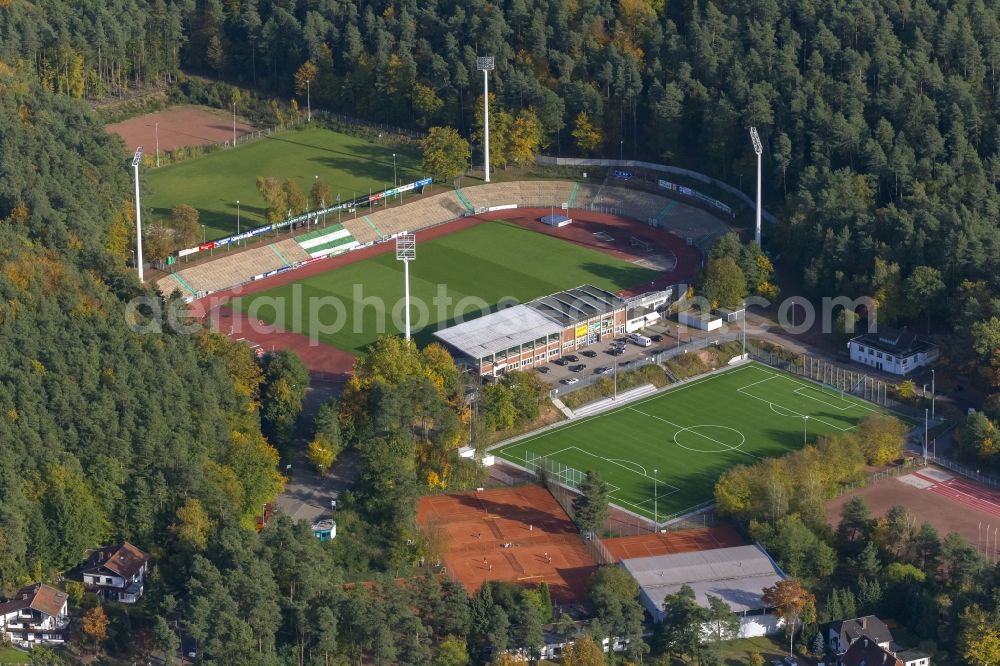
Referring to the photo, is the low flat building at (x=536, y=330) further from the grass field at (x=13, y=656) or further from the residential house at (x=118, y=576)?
the grass field at (x=13, y=656)

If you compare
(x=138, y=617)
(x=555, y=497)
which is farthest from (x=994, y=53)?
(x=138, y=617)

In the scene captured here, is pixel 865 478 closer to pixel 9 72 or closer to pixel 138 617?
pixel 138 617

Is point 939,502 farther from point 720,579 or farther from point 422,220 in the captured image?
point 422,220

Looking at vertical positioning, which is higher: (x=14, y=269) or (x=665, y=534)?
(x=14, y=269)

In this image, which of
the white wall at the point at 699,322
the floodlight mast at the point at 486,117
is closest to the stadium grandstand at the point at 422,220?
the floodlight mast at the point at 486,117

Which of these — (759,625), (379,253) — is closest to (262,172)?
(379,253)

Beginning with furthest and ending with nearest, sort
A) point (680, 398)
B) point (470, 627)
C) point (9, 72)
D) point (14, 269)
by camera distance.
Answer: point (9, 72), point (680, 398), point (14, 269), point (470, 627)
